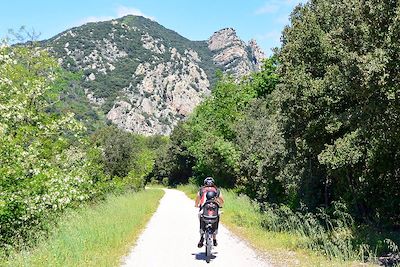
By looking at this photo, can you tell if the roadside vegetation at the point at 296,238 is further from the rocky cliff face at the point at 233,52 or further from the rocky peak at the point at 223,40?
the rocky peak at the point at 223,40

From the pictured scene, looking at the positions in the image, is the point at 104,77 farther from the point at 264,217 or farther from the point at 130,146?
the point at 264,217

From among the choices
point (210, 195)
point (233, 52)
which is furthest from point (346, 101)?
point (233, 52)

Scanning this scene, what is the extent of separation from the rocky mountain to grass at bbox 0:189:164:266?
10450 centimetres

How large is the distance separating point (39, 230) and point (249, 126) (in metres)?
19.9

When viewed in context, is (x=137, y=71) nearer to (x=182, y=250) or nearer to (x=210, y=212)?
(x=182, y=250)

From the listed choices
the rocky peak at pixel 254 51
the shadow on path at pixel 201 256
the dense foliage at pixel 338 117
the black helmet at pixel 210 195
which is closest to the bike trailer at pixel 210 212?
the black helmet at pixel 210 195

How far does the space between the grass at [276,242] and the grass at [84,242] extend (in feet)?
13.9

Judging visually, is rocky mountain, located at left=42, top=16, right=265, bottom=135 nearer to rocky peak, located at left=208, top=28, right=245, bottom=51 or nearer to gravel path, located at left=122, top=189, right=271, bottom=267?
rocky peak, located at left=208, top=28, right=245, bottom=51

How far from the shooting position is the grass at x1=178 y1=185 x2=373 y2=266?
425 inches

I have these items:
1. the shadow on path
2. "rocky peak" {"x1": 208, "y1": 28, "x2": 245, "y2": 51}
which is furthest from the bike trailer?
"rocky peak" {"x1": 208, "y1": 28, "x2": 245, "y2": 51}

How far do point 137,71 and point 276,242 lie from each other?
124539mm

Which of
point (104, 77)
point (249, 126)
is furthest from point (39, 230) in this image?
point (104, 77)

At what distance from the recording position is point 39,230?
13.9 metres

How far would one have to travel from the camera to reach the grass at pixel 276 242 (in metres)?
10.8
